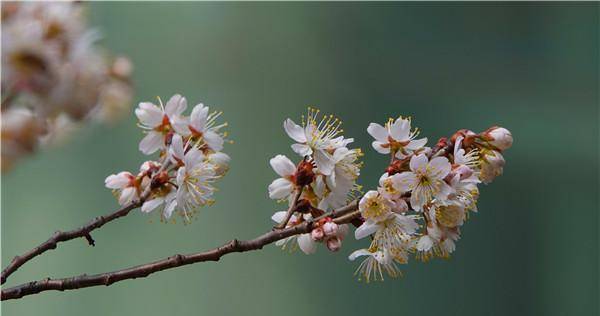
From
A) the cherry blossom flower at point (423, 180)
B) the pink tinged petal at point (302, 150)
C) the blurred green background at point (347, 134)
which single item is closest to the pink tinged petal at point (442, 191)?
the cherry blossom flower at point (423, 180)

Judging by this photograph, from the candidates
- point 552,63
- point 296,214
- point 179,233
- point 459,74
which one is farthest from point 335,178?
point 552,63

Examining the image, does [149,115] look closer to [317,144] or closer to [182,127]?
[182,127]

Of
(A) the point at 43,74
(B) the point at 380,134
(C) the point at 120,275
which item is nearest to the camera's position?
(A) the point at 43,74

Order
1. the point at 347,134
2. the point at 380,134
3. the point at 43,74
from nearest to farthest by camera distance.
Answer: the point at 43,74 < the point at 380,134 < the point at 347,134

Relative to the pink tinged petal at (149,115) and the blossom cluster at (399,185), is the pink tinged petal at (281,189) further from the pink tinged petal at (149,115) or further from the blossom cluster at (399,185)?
the pink tinged petal at (149,115)

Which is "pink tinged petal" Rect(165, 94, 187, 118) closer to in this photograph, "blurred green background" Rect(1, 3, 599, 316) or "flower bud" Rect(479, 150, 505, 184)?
"flower bud" Rect(479, 150, 505, 184)

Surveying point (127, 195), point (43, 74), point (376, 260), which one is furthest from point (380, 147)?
point (43, 74)
